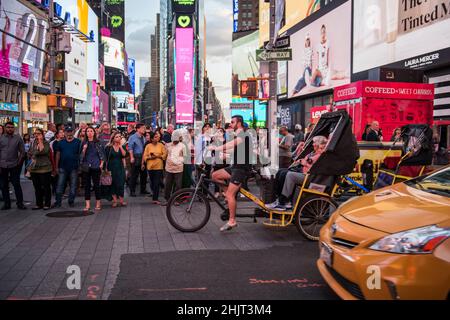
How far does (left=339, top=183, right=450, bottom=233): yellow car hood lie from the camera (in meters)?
3.75

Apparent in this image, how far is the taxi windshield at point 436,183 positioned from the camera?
453cm

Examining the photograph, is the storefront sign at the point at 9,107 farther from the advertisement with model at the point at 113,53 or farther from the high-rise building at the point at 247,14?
the high-rise building at the point at 247,14

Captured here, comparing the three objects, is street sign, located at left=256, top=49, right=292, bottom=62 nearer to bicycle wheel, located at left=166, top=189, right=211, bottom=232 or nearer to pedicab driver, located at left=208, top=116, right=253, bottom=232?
pedicab driver, located at left=208, top=116, right=253, bottom=232

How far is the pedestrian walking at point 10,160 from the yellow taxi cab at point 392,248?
8.23 meters

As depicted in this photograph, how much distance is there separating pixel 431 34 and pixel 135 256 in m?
16.7

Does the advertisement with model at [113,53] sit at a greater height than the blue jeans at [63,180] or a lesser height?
greater

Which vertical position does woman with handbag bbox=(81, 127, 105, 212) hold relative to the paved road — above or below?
above

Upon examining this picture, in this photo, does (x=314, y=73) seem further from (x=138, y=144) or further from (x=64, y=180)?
(x=64, y=180)

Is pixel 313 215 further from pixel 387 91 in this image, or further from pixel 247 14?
pixel 247 14

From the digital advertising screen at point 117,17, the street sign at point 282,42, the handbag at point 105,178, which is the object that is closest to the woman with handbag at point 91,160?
the handbag at point 105,178

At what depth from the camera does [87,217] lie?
9406mm

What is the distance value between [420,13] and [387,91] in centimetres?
807

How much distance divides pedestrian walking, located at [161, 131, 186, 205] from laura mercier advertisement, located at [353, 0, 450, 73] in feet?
40.1

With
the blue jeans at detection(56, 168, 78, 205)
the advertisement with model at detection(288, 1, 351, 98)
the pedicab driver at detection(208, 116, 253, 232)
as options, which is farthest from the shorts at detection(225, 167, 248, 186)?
the advertisement with model at detection(288, 1, 351, 98)
